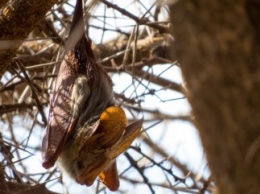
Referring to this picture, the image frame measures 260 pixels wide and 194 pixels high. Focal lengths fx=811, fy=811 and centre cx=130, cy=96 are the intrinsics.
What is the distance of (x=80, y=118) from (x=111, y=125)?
0.52 metres

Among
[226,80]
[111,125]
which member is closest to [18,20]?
[111,125]

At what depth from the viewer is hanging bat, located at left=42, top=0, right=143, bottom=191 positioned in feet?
15.9

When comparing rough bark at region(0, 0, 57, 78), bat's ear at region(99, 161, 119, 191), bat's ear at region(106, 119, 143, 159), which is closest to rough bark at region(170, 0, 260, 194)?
rough bark at region(0, 0, 57, 78)

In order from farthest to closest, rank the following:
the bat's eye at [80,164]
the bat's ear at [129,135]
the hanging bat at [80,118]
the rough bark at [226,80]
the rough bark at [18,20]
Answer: the bat's eye at [80,164]
the hanging bat at [80,118]
the bat's ear at [129,135]
the rough bark at [18,20]
the rough bark at [226,80]

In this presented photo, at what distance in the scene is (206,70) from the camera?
2.33 meters

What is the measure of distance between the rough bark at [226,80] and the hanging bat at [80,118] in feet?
7.83

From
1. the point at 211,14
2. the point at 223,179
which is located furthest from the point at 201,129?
the point at 211,14

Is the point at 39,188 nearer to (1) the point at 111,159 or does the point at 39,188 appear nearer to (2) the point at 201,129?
(1) the point at 111,159

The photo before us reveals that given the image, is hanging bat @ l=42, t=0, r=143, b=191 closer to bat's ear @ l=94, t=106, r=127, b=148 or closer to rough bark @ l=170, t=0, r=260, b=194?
bat's ear @ l=94, t=106, r=127, b=148

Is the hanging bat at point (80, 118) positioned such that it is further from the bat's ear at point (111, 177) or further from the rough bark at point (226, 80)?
the rough bark at point (226, 80)

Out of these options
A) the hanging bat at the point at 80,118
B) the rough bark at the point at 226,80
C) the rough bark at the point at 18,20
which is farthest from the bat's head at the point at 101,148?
the rough bark at the point at 226,80

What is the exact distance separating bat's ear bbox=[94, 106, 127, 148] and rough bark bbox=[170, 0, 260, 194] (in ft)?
6.87

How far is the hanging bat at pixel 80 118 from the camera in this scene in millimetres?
4859

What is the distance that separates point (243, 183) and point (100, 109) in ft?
9.17
